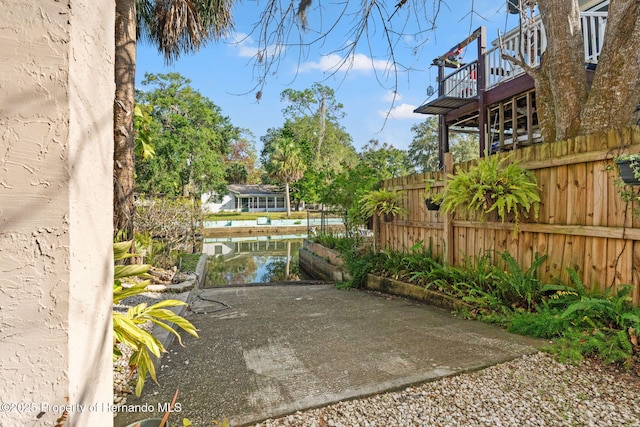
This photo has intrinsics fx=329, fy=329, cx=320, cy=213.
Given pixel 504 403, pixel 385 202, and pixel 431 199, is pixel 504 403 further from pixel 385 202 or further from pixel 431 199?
pixel 385 202

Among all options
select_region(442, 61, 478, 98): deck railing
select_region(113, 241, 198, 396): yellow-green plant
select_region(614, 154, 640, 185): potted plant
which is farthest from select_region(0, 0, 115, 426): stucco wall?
select_region(442, 61, 478, 98): deck railing

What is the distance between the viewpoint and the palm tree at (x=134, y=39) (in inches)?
156

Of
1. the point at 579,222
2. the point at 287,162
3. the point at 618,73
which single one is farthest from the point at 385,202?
the point at 287,162

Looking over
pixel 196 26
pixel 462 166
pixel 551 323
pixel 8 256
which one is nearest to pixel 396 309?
pixel 551 323

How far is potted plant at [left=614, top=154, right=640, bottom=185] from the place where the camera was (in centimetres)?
226

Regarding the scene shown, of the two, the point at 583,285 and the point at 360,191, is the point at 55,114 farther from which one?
the point at 360,191

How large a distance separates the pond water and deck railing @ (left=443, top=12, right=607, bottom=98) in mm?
6786

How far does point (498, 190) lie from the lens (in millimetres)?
3445

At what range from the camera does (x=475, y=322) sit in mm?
3164

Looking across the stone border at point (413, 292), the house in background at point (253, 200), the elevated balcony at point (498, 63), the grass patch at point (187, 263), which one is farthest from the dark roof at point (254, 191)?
the stone border at point (413, 292)

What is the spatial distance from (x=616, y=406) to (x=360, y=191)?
17.1 ft

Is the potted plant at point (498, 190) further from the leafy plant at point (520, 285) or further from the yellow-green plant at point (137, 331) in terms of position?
the yellow-green plant at point (137, 331)

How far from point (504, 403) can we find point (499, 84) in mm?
7385

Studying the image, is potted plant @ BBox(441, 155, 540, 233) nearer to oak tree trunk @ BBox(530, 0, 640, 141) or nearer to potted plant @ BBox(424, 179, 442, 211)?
potted plant @ BBox(424, 179, 442, 211)
